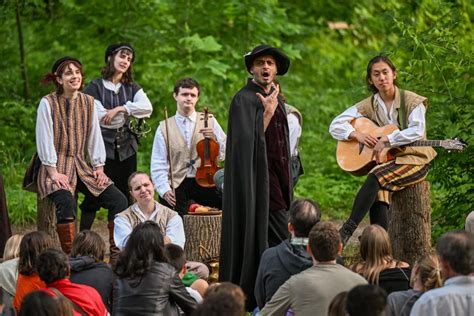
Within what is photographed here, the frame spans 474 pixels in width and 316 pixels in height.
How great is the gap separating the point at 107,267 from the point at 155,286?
30.5 inches

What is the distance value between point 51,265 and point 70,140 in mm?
3398

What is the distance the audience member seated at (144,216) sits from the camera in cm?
913

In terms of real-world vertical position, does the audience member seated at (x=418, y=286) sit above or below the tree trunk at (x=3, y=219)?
below

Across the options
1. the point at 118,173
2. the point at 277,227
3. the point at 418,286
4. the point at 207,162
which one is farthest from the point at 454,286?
the point at 118,173

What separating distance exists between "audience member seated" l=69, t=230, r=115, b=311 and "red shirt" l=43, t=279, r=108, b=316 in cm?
41

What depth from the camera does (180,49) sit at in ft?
52.1

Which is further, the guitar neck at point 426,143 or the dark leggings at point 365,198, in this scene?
the dark leggings at point 365,198

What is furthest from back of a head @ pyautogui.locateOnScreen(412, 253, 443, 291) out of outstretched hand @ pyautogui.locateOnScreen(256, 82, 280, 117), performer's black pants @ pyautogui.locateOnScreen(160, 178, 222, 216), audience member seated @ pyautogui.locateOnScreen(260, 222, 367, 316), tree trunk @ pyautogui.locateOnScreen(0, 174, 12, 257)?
tree trunk @ pyautogui.locateOnScreen(0, 174, 12, 257)

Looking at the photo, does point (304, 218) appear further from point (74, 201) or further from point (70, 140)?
point (70, 140)

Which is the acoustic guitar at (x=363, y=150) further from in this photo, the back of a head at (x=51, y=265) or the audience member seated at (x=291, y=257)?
the back of a head at (x=51, y=265)

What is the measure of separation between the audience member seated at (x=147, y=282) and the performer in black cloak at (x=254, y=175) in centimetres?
159

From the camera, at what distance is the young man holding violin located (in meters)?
10.5

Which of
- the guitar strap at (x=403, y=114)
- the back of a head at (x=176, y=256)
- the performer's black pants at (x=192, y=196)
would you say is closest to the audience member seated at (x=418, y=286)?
the back of a head at (x=176, y=256)

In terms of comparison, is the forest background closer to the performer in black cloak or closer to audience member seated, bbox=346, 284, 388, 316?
the performer in black cloak
